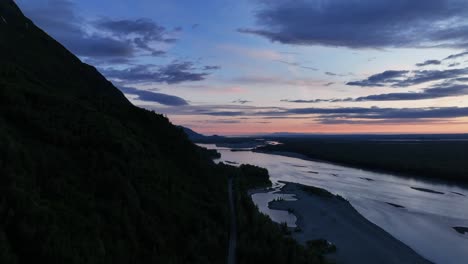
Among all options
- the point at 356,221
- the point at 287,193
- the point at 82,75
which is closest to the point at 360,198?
the point at 287,193

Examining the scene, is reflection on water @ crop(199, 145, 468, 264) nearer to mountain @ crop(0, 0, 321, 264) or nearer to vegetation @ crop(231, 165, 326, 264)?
vegetation @ crop(231, 165, 326, 264)

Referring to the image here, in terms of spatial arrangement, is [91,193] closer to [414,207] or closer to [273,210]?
[273,210]

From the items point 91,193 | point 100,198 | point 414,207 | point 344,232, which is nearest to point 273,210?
point 344,232

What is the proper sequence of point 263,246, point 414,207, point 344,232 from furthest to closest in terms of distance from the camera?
point 414,207
point 344,232
point 263,246

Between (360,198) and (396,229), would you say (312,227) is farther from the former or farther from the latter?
(360,198)

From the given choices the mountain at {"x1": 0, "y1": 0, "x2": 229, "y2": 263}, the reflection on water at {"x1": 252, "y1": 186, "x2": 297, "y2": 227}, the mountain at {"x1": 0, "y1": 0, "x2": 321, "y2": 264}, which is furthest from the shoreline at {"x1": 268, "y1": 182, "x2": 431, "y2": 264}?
the mountain at {"x1": 0, "y1": 0, "x2": 229, "y2": 263}

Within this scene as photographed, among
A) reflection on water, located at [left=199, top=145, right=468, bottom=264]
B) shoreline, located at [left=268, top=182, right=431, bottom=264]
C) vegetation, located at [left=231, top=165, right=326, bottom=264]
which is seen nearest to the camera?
vegetation, located at [left=231, top=165, right=326, bottom=264]
